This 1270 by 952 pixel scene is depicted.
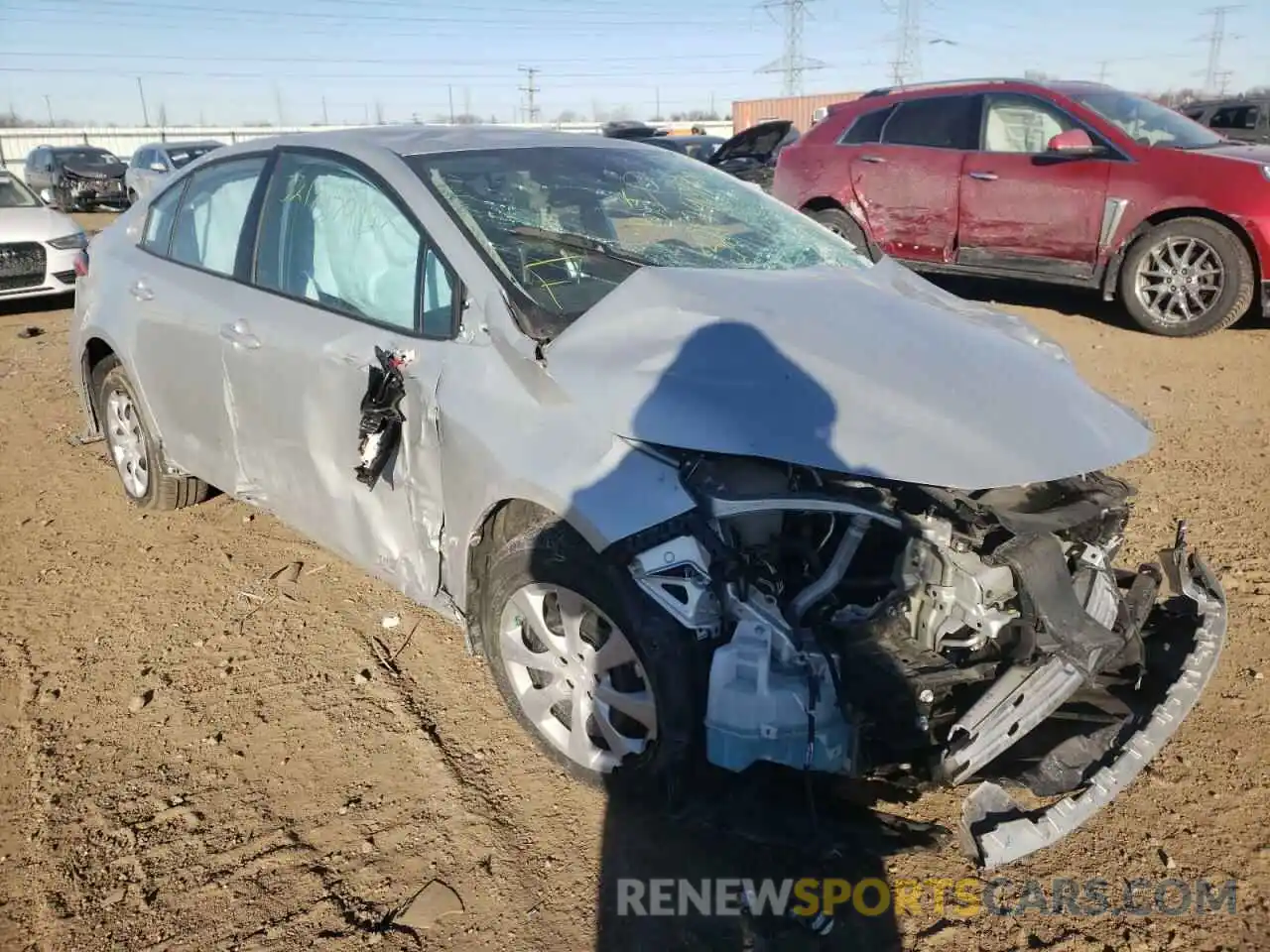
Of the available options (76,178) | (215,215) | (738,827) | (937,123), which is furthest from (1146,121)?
(76,178)

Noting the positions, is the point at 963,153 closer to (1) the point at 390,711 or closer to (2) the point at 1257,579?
(2) the point at 1257,579

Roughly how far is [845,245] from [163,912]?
314 cm

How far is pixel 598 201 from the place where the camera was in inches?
131

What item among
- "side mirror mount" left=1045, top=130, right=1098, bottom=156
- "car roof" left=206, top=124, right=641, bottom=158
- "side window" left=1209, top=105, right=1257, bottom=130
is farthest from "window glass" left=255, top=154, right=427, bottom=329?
"side window" left=1209, top=105, right=1257, bottom=130

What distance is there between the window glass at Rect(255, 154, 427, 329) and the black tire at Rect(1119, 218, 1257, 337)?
6.33 meters

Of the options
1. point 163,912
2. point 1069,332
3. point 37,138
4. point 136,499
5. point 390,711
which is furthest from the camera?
point 37,138

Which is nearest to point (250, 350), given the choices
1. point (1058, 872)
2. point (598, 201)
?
point (598, 201)

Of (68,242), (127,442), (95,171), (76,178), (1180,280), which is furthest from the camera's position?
(95,171)

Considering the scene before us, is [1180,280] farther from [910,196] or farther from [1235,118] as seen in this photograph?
[1235,118]

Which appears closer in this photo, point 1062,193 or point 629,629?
point 629,629

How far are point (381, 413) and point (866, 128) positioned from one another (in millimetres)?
7238

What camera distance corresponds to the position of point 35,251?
9.83 m

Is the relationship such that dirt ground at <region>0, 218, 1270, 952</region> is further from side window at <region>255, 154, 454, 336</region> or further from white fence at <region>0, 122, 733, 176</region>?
white fence at <region>0, 122, 733, 176</region>

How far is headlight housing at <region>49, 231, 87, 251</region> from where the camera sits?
9945 millimetres
